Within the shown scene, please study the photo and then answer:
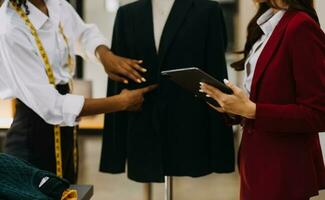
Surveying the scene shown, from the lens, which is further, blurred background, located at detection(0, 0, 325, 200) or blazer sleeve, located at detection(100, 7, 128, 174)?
blurred background, located at detection(0, 0, 325, 200)

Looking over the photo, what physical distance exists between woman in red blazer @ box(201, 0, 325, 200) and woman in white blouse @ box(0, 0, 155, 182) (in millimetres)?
548

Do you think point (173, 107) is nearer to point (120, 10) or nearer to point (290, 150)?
point (120, 10)

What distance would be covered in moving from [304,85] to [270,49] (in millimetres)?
177

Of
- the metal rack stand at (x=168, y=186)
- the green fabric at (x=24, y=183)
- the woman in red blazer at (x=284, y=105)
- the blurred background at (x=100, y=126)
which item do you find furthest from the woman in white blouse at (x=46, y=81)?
the blurred background at (x=100, y=126)

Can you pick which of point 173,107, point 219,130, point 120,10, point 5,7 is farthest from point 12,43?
point 219,130

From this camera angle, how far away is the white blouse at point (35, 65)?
6.19 ft

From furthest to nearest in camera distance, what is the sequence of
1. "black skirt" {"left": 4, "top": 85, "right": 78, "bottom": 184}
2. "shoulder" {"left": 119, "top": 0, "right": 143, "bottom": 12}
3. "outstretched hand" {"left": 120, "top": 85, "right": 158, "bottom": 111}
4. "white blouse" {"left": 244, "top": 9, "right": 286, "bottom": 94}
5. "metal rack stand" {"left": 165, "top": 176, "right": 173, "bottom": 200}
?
"metal rack stand" {"left": 165, "top": 176, "right": 173, "bottom": 200}, "shoulder" {"left": 119, "top": 0, "right": 143, "bottom": 12}, "outstretched hand" {"left": 120, "top": 85, "right": 158, "bottom": 111}, "black skirt" {"left": 4, "top": 85, "right": 78, "bottom": 184}, "white blouse" {"left": 244, "top": 9, "right": 286, "bottom": 94}

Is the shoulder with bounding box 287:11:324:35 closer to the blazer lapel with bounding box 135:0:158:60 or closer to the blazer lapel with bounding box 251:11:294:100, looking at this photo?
the blazer lapel with bounding box 251:11:294:100

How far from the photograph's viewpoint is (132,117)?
2.30m

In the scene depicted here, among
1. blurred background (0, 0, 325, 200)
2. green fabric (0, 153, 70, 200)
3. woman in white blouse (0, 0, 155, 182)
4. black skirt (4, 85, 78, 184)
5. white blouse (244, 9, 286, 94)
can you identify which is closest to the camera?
green fabric (0, 153, 70, 200)

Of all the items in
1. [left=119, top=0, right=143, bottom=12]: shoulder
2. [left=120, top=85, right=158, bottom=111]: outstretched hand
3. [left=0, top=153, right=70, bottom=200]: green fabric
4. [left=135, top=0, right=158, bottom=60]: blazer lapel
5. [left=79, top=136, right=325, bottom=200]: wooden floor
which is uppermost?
[left=119, top=0, right=143, bottom=12]: shoulder

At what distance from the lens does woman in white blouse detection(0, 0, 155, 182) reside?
1.90m

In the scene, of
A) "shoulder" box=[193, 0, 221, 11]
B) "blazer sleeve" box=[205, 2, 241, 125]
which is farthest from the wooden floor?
"shoulder" box=[193, 0, 221, 11]

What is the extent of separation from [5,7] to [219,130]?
1045 millimetres
